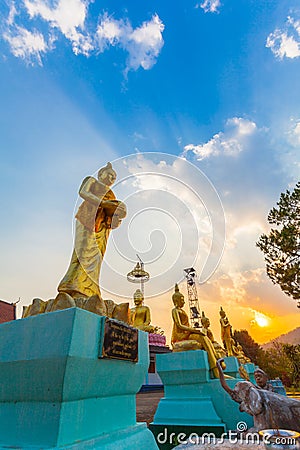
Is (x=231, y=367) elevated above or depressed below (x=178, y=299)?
below

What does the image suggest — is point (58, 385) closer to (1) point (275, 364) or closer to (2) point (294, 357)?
(2) point (294, 357)

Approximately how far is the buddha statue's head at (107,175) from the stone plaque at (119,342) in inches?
113

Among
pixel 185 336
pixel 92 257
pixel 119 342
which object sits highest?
pixel 92 257

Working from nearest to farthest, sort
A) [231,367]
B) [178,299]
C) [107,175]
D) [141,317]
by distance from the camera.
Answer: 1. [107,175]
2. [178,299]
3. [231,367]
4. [141,317]

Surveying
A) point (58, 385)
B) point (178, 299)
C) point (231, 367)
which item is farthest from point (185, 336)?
point (58, 385)

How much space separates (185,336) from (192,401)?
1.27m

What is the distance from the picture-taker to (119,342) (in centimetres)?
325

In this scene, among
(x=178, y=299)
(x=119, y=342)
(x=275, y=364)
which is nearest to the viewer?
(x=119, y=342)

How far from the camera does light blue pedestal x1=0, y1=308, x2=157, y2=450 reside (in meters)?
2.45

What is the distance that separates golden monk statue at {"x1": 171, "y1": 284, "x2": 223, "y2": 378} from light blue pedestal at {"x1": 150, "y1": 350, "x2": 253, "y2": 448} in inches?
8.1

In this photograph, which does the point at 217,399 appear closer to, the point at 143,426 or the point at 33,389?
the point at 143,426

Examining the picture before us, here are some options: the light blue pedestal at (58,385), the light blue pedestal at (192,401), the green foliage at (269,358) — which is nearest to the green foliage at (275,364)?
the green foliage at (269,358)

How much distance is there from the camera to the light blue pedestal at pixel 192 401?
5.50 meters

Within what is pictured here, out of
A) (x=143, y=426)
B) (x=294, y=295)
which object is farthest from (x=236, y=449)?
(x=294, y=295)
